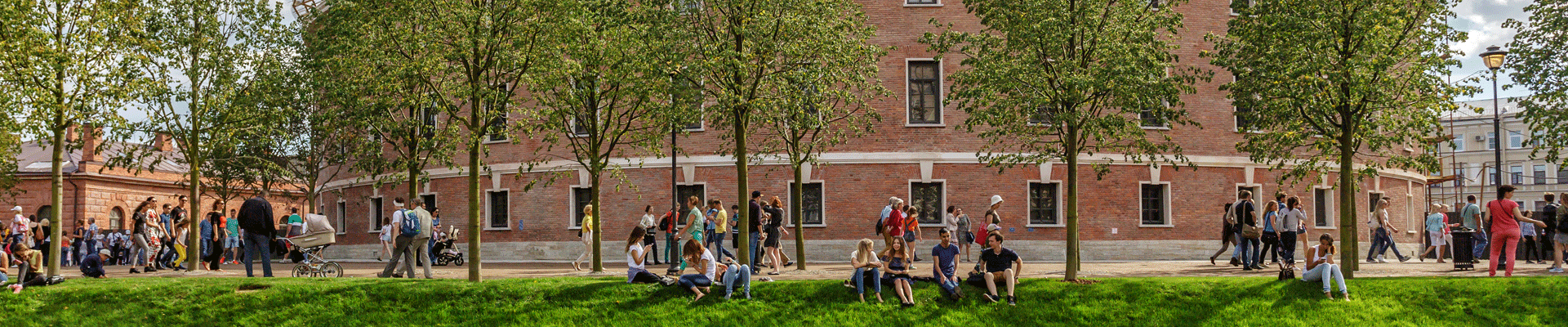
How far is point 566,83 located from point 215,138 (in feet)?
21.8

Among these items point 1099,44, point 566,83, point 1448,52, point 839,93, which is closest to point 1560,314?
point 1448,52

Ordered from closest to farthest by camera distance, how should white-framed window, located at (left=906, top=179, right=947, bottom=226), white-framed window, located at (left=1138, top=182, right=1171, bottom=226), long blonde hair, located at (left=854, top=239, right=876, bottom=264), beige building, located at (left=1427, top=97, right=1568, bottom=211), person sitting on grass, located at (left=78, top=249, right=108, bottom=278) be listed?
long blonde hair, located at (left=854, top=239, right=876, bottom=264)
person sitting on grass, located at (left=78, top=249, right=108, bottom=278)
white-framed window, located at (left=906, top=179, right=947, bottom=226)
white-framed window, located at (left=1138, top=182, right=1171, bottom=226)
beige building, located at (left=1427, top=97, right=1568, bottom=211)

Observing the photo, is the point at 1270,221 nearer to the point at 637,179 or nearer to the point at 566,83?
the point at 566,83

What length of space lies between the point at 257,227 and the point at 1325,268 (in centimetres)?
1440

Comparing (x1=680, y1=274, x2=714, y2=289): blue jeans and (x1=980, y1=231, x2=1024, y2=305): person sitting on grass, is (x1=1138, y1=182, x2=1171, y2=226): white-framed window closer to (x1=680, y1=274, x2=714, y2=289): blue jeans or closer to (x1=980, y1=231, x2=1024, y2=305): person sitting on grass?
(x1=980, y1=231, x2=1024, y2=305): person sitting on grass

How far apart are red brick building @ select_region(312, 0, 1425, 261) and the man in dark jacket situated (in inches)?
360

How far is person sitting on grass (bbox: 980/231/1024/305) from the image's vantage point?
15.0 meters

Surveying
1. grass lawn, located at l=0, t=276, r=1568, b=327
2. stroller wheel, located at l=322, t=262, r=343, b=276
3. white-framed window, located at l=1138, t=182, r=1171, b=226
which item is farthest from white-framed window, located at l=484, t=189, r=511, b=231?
white-framed window, located at l=1138, t=182, r=1171, b=226

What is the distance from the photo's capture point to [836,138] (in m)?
21.8

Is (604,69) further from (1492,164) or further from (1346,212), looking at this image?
(1492,164)

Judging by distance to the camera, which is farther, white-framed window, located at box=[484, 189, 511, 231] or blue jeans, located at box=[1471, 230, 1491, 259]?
white-framed window, located at box=[484, 189, 511, 231]

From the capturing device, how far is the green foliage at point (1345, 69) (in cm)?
1633

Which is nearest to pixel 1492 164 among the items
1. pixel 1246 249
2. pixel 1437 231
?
pixel 1437 231

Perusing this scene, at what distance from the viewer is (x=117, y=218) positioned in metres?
57.0
